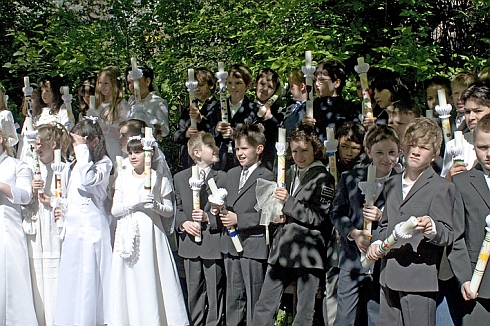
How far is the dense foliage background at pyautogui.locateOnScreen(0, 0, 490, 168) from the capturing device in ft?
24.1

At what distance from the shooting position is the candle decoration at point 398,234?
4.00 metres

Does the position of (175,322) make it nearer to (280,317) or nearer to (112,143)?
(280,317)

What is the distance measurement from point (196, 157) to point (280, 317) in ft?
5.68

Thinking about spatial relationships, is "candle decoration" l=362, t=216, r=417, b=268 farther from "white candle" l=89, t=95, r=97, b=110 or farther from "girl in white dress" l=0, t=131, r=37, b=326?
"white candle" l=89, t=95, r=97, b=110

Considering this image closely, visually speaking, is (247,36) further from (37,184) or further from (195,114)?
(37,184)

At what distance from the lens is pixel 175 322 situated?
5914 mm

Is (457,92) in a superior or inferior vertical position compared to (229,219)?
superior

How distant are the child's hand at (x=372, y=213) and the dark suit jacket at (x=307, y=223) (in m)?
0.67

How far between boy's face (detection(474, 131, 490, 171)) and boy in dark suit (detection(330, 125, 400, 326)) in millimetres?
915

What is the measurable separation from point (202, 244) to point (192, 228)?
174 mm

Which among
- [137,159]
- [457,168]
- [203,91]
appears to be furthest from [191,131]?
[457,168]

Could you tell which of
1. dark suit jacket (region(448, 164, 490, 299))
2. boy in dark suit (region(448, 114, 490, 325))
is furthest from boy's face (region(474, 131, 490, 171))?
dark suit jacket (region(448, 164, 490, 299))

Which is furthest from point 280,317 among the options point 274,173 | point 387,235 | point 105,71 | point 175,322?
point 105,71

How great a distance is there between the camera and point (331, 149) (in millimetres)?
5441
